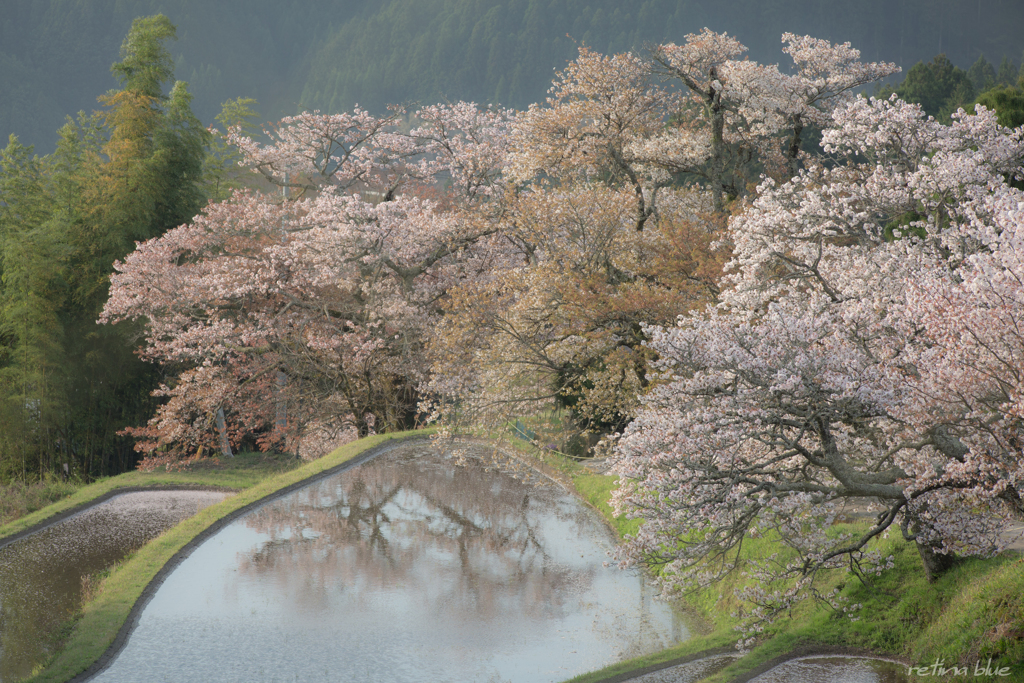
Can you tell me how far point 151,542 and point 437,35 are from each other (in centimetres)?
13468

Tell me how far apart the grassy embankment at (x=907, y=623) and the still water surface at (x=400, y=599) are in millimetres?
838

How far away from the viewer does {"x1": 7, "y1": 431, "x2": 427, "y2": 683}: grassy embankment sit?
988cm

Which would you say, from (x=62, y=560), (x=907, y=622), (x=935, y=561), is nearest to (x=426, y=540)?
(x=62, y=560)

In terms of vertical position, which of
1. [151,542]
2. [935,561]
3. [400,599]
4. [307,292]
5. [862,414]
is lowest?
[400,599]

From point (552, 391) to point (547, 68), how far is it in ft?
389

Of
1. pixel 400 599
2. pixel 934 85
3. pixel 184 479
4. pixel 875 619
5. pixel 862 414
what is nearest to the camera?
pixel 862 414

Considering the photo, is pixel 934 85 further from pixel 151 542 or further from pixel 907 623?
pixel 151 542

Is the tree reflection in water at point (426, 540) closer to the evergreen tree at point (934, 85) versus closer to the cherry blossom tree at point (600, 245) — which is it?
the cherry blossom tree at point (600, 245)

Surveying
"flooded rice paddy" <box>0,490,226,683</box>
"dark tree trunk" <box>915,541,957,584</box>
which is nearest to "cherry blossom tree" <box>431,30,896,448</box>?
"dark tree trunk" <box>915,541,957,584</box>

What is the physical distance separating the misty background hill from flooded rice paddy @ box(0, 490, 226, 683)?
101030 mm

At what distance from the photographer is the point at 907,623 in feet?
28.0

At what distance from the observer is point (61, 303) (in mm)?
19812

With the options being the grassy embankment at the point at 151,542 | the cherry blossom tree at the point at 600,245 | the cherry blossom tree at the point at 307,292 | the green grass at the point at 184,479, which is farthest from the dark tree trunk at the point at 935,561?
the green grass at the point at 184,479

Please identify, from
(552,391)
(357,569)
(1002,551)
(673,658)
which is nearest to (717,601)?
(673,658)
